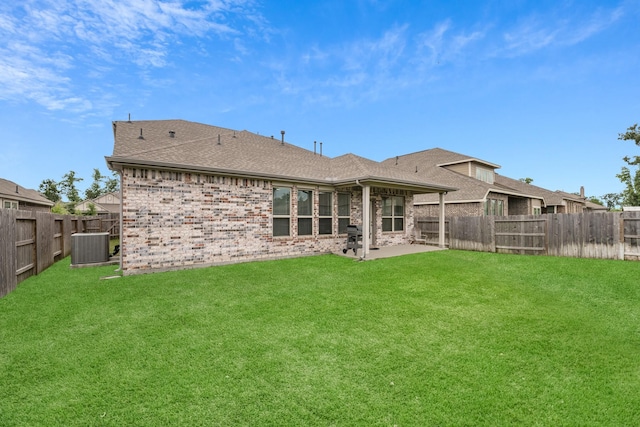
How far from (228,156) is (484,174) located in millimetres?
19071

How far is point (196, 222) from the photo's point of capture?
8562 millimetres

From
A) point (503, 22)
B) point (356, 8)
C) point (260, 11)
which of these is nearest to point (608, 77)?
point (503, 22)

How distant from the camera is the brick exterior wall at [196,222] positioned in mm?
7766

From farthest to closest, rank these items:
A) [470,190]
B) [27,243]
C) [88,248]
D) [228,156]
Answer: [470,190] < [228,156] < [88,248] < [27,243]

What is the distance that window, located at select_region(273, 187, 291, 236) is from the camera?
1014 centimetres

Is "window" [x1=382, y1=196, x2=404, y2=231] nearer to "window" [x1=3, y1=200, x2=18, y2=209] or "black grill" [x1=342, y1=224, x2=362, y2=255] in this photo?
"black grill" [x1=342, y1=224, x2=362, y2=255]

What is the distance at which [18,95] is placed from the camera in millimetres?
15461

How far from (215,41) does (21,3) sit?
259 inches

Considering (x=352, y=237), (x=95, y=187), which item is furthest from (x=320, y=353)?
(x=95, y=187)

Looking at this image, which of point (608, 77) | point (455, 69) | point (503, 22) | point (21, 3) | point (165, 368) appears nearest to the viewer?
point (165, 368)

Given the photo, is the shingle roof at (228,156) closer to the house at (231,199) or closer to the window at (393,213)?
the house at (231,199)

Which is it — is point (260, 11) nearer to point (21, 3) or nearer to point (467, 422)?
point (21, 3)

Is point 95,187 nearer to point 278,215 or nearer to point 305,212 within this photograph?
point 278,215

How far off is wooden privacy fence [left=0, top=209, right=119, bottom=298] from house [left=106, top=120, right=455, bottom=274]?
7.13ft
